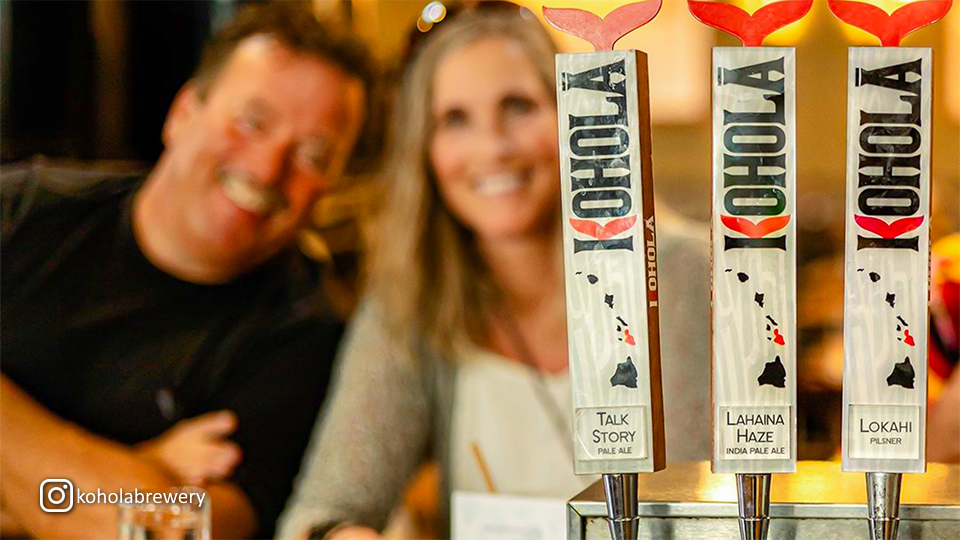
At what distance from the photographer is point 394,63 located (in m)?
1.63

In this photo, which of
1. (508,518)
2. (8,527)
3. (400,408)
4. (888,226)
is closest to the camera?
(888,226)

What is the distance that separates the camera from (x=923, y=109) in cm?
62

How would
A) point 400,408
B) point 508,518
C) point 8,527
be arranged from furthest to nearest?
point 400,408
point 8,527
point 508,518

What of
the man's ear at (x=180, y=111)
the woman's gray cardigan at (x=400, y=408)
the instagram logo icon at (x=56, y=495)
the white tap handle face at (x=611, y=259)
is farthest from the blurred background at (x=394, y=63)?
the white tap handle face at (x=611, y=259)

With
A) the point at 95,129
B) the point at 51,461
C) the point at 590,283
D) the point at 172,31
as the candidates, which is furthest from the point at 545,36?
the point at 590,283

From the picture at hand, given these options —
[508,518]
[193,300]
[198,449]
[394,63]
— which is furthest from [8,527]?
[394,63]

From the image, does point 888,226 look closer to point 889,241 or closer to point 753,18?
point 889,241

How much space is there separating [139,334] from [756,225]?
108 centimetres

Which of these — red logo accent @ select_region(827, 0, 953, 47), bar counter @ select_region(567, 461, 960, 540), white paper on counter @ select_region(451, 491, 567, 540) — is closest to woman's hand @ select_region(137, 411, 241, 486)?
white paper on counter @ select_region(451, 491, 567, 540)

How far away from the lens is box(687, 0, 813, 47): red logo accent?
2.10ft

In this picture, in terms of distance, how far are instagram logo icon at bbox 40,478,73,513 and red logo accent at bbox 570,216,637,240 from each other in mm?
1068

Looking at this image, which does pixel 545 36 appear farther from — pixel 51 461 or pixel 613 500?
pixel 613 500

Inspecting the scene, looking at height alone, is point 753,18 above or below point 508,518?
above

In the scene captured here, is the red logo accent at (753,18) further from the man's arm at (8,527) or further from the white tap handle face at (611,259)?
the man's arm at (8,527)
